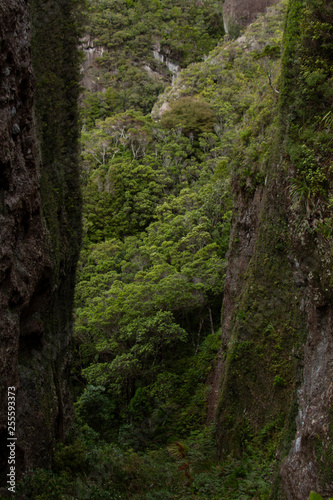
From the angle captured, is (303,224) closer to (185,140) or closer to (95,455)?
(95,455)

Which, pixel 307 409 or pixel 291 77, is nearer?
pixel 307 409

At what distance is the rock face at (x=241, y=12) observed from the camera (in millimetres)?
51500

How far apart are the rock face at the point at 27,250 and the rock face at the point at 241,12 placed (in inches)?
1917

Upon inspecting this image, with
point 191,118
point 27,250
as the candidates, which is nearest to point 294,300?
point 27,250

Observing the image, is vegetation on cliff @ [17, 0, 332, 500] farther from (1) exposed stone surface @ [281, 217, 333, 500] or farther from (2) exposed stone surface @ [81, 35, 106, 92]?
(2) exposed stone surface @ [81, 35, 106, 92]

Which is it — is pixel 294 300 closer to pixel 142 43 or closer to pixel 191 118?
pixel 191 118

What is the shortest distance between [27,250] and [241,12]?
5553cm

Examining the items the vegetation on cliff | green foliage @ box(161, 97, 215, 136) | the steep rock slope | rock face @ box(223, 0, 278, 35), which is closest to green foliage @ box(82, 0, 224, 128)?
rock face @ box(223, 0, 278, 35)

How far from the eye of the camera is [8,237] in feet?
22.6

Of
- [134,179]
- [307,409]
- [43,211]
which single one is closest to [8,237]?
[43,211]

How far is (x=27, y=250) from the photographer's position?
8227 mm

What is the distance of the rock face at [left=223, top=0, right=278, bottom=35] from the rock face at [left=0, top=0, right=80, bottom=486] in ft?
160

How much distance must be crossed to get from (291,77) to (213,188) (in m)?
18.3

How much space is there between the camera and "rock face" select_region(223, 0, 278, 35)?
5150cm
